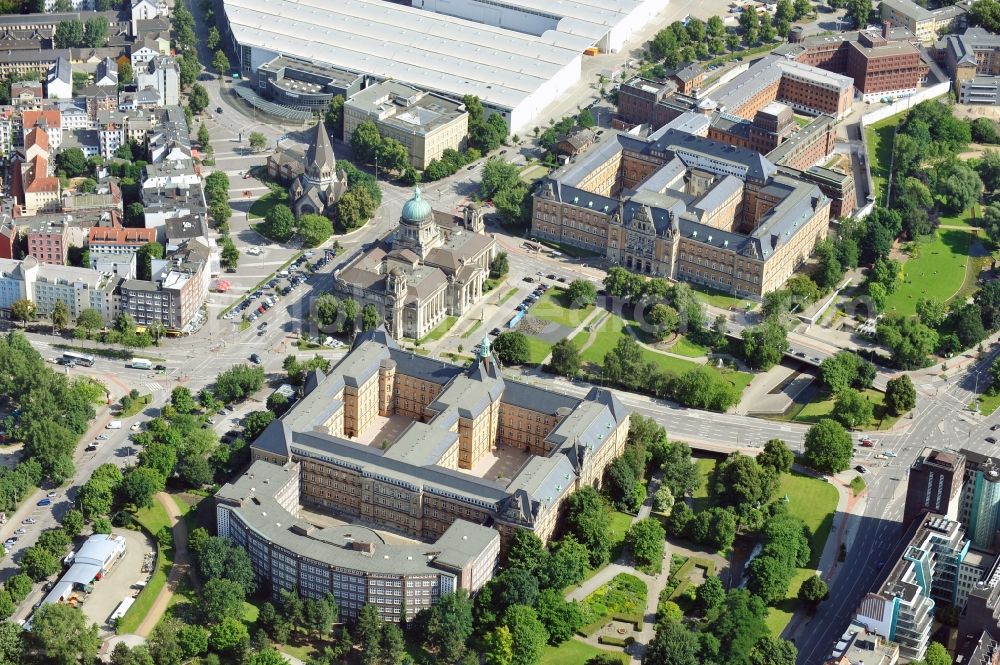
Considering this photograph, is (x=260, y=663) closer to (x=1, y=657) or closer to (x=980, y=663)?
(x=1, y=657)

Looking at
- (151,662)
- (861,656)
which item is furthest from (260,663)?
(861,656)

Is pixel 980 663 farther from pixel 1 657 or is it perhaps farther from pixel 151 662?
pixel 1 657

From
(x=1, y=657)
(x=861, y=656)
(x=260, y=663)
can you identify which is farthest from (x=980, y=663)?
(x=1, y=657)

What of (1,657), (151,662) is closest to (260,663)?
(151,662)

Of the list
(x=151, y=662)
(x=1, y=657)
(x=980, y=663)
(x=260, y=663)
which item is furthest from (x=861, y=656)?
(x=1, y=657)

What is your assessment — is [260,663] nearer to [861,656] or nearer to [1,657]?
[1,657]

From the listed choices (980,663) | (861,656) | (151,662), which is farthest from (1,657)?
(980,663)
